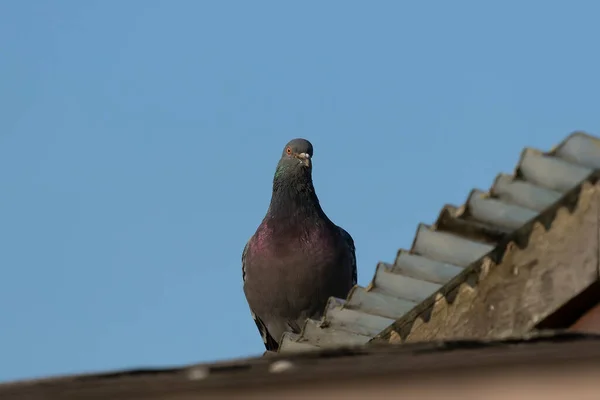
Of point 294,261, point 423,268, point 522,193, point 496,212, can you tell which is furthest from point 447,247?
point 294,261

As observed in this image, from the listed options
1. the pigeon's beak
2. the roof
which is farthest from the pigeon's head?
the roof

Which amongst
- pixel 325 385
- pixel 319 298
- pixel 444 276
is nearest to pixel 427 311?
pixel 444 276

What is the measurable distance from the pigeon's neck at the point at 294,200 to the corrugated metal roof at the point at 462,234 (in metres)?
7.83

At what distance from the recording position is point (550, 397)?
498 centimetres

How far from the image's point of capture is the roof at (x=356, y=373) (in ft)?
16.5

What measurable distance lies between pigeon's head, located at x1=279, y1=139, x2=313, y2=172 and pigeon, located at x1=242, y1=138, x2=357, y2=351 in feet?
0.43

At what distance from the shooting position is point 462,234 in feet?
25.9

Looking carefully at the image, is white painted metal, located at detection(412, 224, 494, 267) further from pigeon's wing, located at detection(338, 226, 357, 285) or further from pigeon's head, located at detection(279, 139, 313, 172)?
pigeon's head, located at detection(279, 139, 313, 172)

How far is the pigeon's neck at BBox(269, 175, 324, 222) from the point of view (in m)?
17.1

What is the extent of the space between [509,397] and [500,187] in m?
2.77

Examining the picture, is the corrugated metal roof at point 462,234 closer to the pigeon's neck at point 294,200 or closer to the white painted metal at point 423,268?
the white painted metal at point 423,268

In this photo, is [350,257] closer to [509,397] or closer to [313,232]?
[313,232]

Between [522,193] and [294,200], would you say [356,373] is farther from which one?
[294,200]

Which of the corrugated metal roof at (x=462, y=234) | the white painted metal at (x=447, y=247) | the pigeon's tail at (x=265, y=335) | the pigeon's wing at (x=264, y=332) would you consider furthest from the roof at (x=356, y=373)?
the pigeon's tail at (x=265, y=335)
